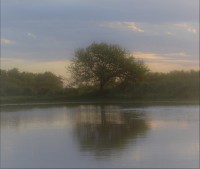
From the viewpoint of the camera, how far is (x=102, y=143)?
1407 cm

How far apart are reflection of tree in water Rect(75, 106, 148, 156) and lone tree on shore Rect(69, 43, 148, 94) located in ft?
79.1

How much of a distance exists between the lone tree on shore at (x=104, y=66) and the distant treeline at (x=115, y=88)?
1.06 metres

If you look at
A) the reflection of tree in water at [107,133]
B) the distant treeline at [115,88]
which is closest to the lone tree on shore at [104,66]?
the distant treeline at [115,88]

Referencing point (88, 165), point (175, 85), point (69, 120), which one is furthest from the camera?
point (175, 85)

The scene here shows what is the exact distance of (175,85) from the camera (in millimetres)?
41812

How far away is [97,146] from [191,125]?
597cm

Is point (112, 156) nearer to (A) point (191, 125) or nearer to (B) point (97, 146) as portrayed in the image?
(B) point (97, 146)

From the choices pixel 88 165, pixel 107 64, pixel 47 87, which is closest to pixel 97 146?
pixel 88 165

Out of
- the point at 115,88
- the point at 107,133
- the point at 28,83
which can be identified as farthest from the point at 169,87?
the point at 107,133

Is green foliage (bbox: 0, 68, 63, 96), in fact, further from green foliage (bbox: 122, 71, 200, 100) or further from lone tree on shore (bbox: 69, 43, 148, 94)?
green foliage (bbox: 122, 71, 200, 100)

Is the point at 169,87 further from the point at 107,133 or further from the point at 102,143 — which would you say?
the point at 102,143

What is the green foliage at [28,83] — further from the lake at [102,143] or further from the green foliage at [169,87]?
the lake at [102,143]

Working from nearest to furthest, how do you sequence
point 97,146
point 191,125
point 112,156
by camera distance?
point 112,156
point 97,146
point 191,125

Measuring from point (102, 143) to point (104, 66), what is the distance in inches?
1289
